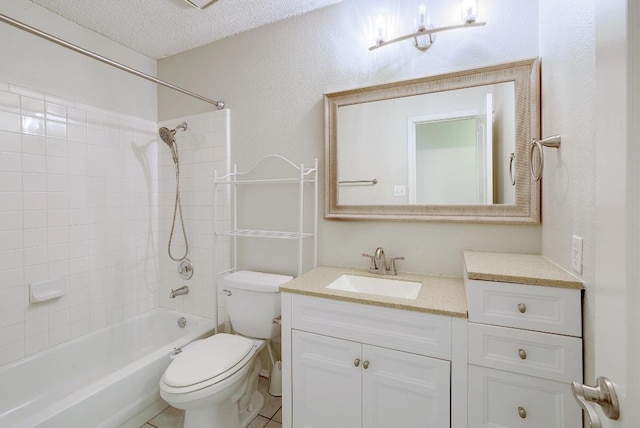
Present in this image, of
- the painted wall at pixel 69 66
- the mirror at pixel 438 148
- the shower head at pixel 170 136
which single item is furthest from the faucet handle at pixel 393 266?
the painted wall at pixel 69 66

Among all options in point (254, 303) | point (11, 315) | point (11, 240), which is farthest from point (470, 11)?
point (11, 315)

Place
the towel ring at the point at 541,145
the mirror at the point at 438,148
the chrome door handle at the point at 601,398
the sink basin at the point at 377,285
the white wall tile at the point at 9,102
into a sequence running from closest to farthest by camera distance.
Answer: the chrome door handle at the point at 601,398 < the towel ring at the point at 541,145 < the mirror at the point at 438,148 < the sink basin at the point at 377,285 < the white wall tile at the point at 9,102

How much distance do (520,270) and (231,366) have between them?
1352 millimetres

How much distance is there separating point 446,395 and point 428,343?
20 cm

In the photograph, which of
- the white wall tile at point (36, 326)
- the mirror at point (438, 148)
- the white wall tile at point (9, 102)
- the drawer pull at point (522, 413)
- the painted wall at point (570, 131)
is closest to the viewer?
the painted wall at point (570, 131)

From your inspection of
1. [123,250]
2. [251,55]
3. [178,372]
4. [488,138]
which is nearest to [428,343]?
[488,138]

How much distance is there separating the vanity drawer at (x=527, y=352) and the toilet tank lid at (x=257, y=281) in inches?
39.7

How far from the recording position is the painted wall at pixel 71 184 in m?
1.64

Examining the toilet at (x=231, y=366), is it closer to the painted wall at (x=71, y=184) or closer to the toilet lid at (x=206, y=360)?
the toilet lid at (x=206, y=360)

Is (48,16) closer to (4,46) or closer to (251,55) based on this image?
(4,46)

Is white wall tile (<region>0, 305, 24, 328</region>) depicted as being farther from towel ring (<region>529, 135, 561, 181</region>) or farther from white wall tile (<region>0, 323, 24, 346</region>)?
towel ring (<region>529, 135, 561, 181</region>)

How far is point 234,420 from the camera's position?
1.58 m

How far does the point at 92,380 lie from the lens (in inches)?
73.5

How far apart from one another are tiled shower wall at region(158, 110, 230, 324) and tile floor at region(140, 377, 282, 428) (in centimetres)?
60
